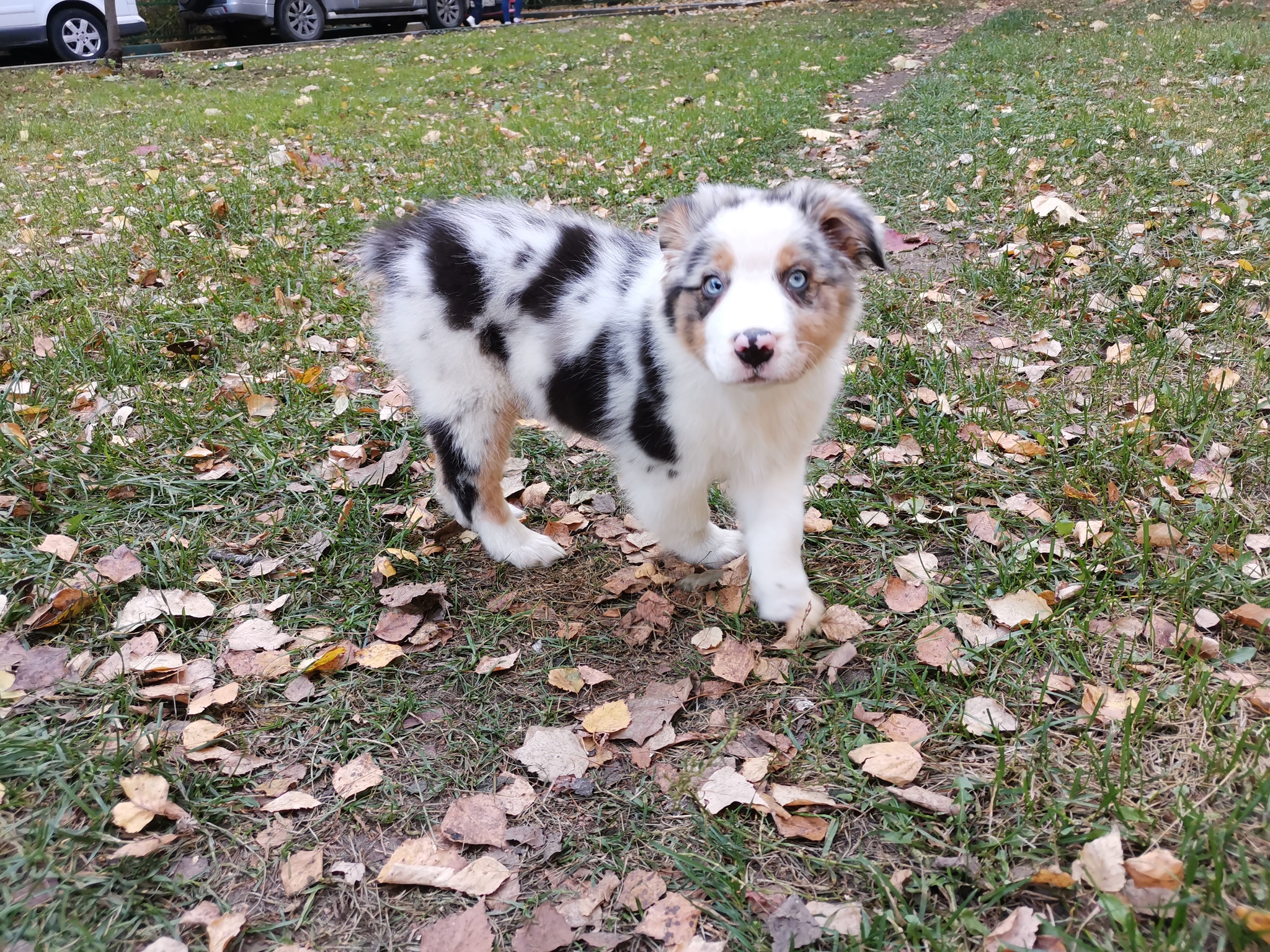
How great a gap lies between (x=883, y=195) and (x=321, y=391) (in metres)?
4.41

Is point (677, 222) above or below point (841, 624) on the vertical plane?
above

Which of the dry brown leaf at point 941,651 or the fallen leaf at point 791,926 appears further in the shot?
the dry brown leaf at point 941,651

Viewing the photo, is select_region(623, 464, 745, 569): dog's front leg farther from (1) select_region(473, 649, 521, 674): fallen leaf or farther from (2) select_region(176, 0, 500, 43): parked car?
(2) select_region(176, 0, 500, 43): parked car

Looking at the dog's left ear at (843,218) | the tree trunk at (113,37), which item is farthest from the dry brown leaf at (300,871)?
the tree trunk at (113,37)

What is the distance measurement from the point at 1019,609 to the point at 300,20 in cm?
1882

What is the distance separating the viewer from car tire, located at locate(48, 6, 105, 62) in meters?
13.8

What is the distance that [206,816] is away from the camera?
2160mm

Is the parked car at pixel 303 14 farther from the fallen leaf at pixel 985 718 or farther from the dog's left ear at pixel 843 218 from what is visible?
the fallen leaf at pixel 985 718

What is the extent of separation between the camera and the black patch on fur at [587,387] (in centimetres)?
286

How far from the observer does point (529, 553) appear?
325cm

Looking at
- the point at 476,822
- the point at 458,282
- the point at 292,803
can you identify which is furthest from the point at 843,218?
the point at 292,803

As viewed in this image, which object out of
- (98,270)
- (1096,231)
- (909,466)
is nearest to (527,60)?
(98,270)

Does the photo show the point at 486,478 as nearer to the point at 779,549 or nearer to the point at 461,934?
the point at 779,549

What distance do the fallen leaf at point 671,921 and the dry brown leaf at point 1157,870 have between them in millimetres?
954
